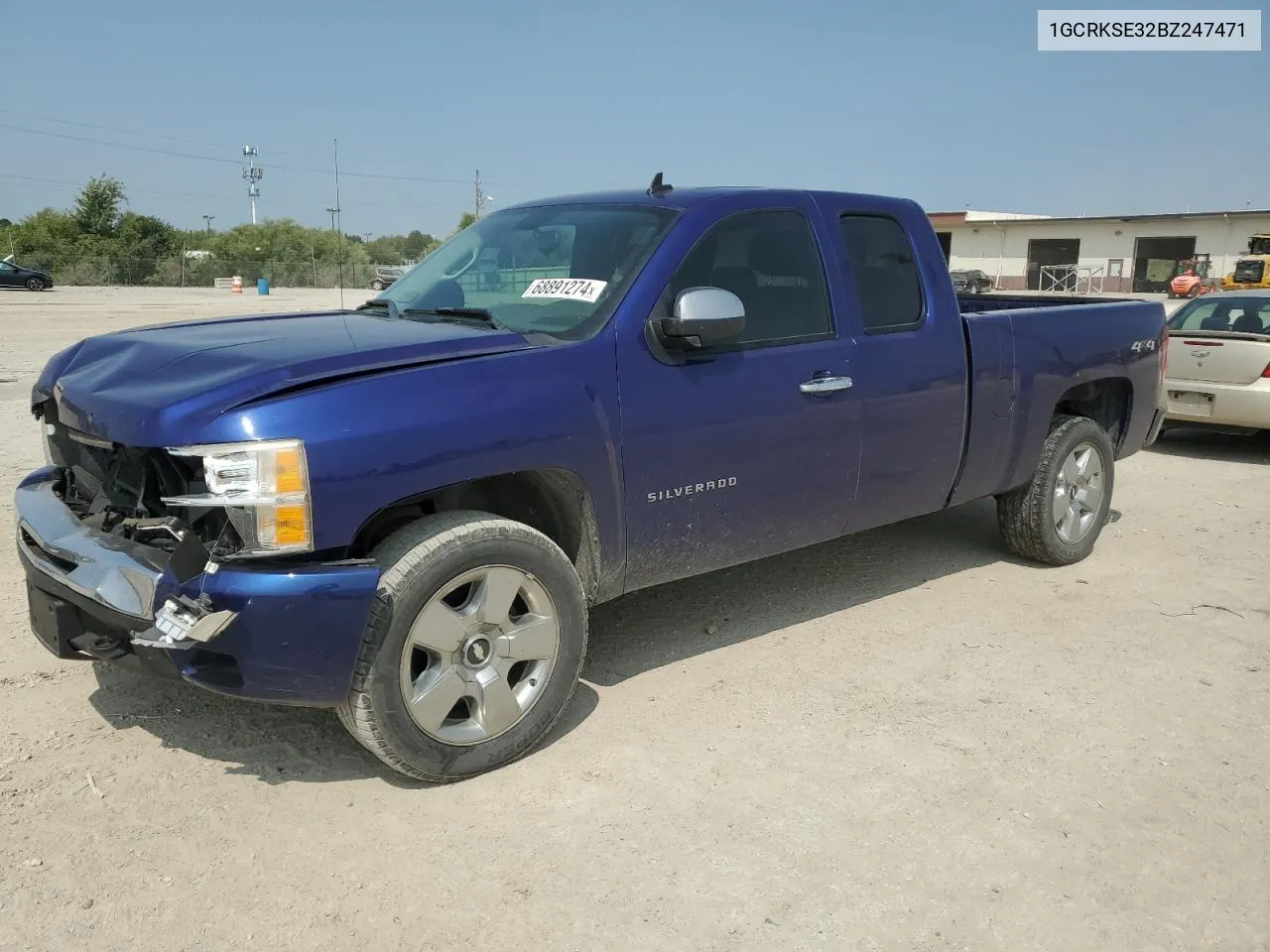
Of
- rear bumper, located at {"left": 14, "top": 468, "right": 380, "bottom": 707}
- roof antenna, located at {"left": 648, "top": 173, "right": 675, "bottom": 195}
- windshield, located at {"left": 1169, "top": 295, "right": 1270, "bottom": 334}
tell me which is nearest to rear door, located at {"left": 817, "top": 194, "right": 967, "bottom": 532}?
roof antenna, located at {"left": 648, "top": 173, "right": 675, "bottom": 195}

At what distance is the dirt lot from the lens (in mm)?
2717

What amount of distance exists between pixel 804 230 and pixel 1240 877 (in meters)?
2.84

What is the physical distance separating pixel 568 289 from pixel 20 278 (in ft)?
161

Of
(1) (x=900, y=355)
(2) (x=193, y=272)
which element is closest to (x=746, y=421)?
(1) (x=900, y=355)

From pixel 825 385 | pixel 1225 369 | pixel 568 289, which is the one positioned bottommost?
pixel 1225 369

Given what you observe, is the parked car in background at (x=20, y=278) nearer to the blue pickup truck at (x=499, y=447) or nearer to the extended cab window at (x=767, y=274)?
the blue pickup truck at (x=499, y=447)

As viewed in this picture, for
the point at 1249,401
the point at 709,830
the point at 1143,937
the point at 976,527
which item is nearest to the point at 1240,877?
the point at 1143,937

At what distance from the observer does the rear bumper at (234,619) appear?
2.90 metres

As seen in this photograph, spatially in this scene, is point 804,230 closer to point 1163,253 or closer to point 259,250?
point 1163,253

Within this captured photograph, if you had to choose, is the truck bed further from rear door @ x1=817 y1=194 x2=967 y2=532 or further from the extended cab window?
the extended cab window

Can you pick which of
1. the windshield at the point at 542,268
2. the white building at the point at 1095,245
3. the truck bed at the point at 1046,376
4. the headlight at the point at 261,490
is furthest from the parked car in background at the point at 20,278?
the headlight at the point at 261,490

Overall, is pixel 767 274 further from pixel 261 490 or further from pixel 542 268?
pixel 261 490

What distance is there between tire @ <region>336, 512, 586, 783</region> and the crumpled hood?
563 mm

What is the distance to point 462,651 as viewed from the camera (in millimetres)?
3301
